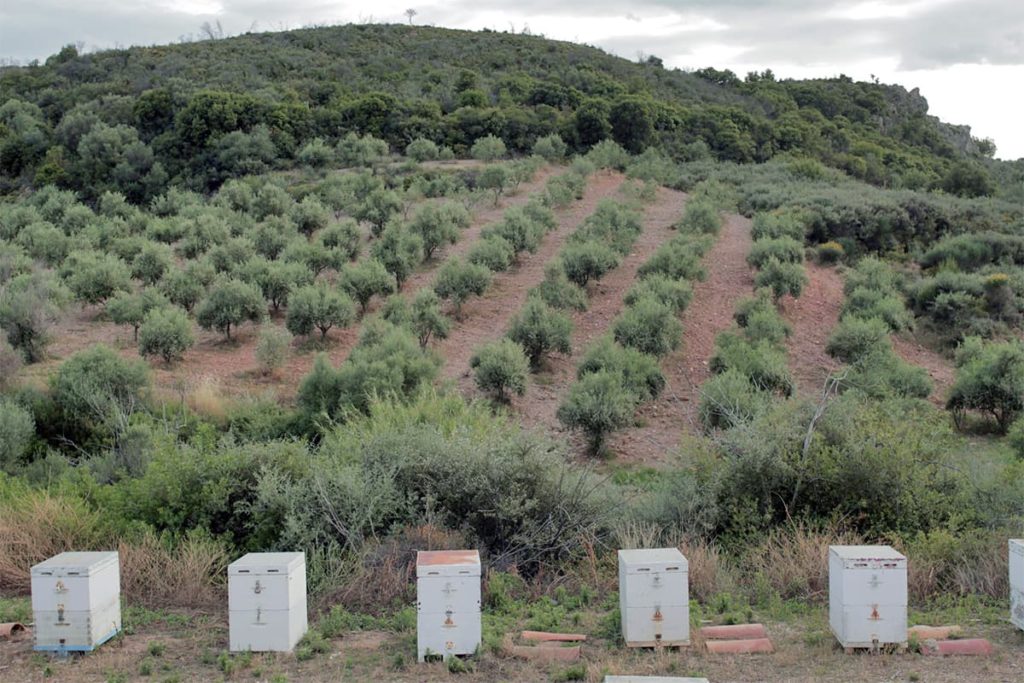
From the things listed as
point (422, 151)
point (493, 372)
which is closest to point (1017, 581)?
point (493, 372)

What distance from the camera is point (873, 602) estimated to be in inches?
263

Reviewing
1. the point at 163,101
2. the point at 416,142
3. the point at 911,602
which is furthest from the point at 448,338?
the point at 163,101

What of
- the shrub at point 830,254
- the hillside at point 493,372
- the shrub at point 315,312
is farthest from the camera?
the shrub at point 830,254

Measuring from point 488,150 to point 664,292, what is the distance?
2296 cm

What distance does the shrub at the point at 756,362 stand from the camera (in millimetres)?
17453

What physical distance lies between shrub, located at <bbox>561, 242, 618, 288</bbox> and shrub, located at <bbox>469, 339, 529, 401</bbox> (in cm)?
742

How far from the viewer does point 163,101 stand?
4700cm

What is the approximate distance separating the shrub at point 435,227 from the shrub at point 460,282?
423 cm

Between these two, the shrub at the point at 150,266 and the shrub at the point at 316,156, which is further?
the shrub at the point at 316,156

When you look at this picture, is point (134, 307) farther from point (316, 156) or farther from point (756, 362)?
point (316, 156)

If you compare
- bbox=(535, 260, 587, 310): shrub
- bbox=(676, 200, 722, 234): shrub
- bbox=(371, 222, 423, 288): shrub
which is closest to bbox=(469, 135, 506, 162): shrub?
bbox=(676, 200, 722, 234): shrub

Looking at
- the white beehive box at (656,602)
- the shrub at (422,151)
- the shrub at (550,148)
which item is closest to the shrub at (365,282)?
the white beehive box at (656,602)

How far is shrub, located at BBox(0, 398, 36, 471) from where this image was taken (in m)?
13.6

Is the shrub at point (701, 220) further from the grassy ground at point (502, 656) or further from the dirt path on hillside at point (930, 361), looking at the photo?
the grassy ground at point (502, 656)
